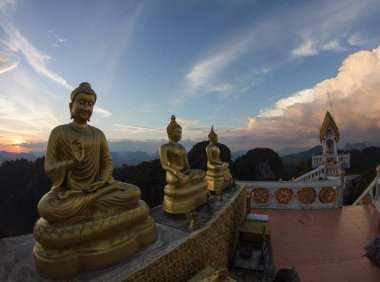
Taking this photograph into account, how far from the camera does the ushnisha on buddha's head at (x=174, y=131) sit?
581 centimetres

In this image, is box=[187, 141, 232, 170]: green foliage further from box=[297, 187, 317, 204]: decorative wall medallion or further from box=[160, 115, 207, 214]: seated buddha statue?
box=[160, 115, 207, 214]: seated buddha statue

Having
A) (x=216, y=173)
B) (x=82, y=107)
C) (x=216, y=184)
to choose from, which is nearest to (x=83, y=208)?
(x=82, y=107)

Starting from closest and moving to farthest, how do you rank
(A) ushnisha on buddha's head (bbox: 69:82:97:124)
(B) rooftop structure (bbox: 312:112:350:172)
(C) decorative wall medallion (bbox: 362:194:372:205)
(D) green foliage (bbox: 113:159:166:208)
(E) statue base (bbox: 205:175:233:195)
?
(A) ushnisha on buddha's head (bbox: 69:82:97:124) → (E) statue base (bbox: 205:175:233:195) → (C) decorative wall medallion (bbox: 362:194:372:205) → (B) rooftop structure (bbox: 312:112:350:172) → (D) green foliage (bbox: 113:159:166:208)

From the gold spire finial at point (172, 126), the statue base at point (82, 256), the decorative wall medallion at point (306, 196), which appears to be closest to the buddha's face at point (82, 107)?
the statue base at point (82, 256)

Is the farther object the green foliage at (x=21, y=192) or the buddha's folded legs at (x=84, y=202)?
the green foliage at (x=21, y=192)

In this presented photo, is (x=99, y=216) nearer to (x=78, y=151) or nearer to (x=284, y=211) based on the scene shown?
(x=78, y=151)

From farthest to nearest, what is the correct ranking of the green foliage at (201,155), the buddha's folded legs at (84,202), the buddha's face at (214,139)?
the green foliage at (201,155)
the buddha's face at (214,139)
the buddha's folded legs at (84,202)

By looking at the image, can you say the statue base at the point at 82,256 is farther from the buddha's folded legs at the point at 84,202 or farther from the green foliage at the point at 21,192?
the green foliage at the point at 21,192

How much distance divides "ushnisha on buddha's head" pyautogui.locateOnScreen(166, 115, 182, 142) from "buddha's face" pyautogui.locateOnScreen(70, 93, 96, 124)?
208 cm

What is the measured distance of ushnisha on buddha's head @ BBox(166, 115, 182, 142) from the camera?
5809 mm

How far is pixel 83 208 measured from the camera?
3.64 metres

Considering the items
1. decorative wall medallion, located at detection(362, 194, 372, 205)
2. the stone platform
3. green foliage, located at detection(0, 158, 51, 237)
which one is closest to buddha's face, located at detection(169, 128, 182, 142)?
the stone platform

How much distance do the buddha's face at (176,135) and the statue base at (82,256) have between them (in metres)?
2.59

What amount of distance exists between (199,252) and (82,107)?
10.0 ft
